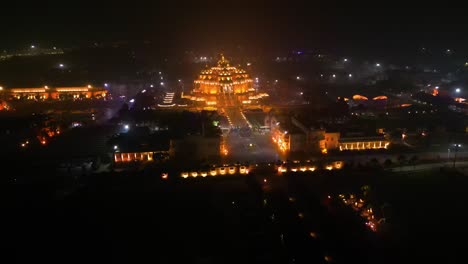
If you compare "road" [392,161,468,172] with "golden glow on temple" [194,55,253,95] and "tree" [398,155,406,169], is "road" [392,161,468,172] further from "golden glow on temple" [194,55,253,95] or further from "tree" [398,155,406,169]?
"golden glow on temple" [194,55,253,95]

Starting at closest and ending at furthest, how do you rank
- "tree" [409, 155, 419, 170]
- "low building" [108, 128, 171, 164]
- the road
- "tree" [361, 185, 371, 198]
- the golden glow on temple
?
"tree" [361, 185, 371, 198], the road, "tree" [409, 155, 419, 170], "low building" [108, 128, 171, 164], the golden glow on temple

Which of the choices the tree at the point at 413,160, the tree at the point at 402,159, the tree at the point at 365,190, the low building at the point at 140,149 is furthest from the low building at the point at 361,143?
the low building at the point at 140,149

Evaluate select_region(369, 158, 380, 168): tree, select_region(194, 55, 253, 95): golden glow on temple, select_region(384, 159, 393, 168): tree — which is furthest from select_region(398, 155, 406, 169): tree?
select_region(194, 55, 253, 95): golden glow on temple

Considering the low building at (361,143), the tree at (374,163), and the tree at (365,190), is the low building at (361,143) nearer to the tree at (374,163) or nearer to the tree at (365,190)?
the tree at (374,163)

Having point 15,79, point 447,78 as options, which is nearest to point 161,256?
point 15,79

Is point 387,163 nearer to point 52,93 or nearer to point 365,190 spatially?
point 365,190

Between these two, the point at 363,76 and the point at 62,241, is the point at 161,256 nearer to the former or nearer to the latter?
the point at 62,241
